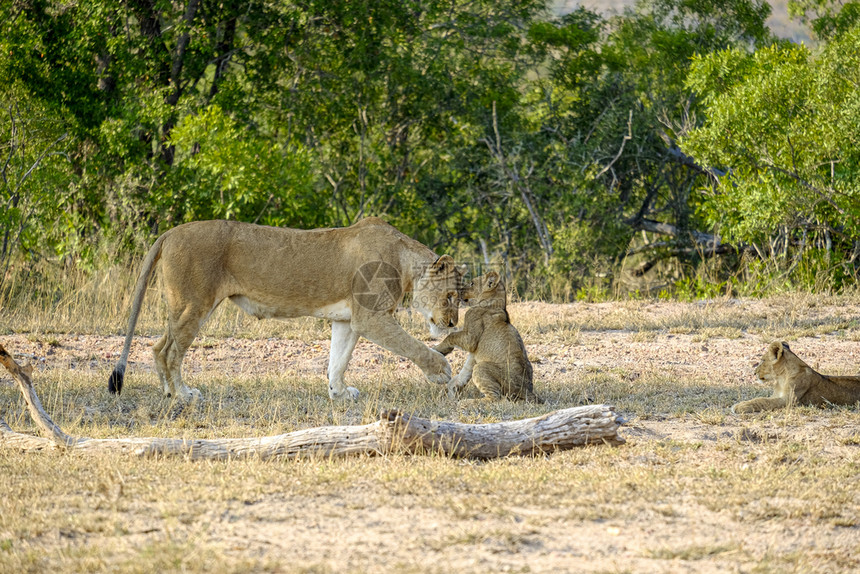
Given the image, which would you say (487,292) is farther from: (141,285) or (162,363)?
(141,285)

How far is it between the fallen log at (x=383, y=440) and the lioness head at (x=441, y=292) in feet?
7.42

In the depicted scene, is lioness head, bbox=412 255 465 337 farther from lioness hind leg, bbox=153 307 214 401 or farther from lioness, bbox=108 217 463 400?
lioness hind leg, bbox=153 307 214 401

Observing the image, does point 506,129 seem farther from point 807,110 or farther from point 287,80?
point 807,110

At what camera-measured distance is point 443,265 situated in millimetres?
7879

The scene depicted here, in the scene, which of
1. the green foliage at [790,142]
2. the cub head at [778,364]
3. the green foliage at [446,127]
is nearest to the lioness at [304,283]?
the cub head at [778,364]

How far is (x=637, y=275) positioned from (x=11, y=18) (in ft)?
40.0

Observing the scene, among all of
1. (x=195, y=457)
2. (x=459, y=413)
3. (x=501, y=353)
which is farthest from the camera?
(x=501, y=353)

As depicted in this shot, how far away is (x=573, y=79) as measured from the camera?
750 inches

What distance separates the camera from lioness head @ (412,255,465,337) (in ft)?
25.9

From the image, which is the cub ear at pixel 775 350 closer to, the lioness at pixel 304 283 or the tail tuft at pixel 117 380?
the lioness at pixel 304 283

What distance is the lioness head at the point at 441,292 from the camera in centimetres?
790

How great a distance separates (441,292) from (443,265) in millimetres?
229

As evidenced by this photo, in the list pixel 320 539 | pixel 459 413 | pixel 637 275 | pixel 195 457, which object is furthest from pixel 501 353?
pixel 637 275

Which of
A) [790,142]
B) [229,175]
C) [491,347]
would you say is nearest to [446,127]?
[229,175]
